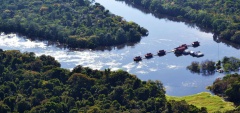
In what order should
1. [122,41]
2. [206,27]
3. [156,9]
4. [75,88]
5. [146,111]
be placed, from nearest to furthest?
[146,111] → [75,88] → [122,41] → [206,27] → [156,9]

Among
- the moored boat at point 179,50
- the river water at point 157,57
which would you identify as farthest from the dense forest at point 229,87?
the moored boat at point 179,50

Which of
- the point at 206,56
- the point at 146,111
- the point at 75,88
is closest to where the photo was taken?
the point at 146,111

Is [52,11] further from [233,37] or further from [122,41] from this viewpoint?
[233,37]

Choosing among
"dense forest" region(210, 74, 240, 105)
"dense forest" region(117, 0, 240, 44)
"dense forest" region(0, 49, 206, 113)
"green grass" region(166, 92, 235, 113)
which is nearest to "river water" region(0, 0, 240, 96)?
"dense forest" region(117, 0, 240, 44)

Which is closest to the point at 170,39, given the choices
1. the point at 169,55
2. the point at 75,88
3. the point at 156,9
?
Answer: the point at 169,55

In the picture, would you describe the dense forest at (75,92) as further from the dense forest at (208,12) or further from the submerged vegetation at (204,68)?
the dense forest at (208,12)

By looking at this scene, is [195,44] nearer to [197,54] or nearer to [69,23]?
[197,54]
